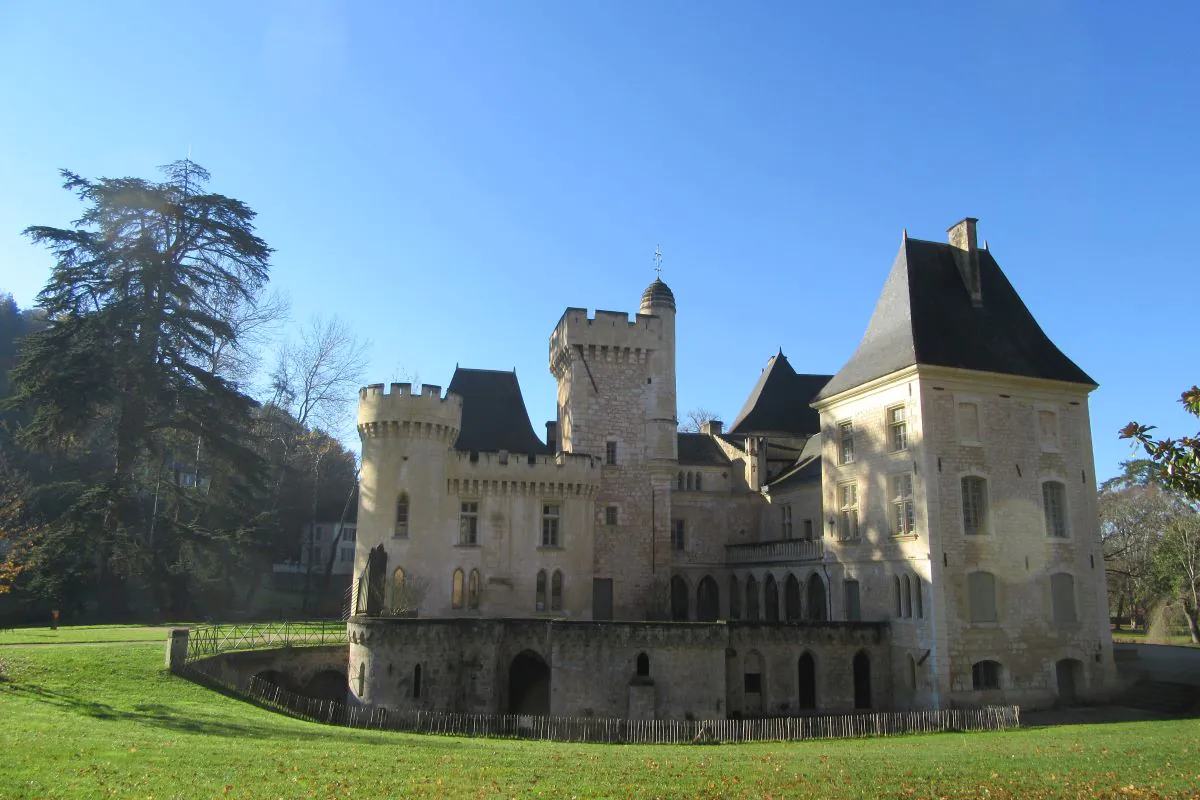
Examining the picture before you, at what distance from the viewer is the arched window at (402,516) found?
98.4 feet

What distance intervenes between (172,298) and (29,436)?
26.1 feet

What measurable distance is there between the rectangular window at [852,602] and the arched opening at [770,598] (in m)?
6.35

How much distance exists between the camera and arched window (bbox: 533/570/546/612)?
31844mm

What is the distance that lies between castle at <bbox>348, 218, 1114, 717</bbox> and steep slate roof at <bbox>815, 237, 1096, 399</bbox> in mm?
98

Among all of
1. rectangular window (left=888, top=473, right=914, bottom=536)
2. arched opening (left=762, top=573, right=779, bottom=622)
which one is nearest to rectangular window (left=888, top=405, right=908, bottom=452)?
rectangular window (left=888, top=473, right=914, bottom=536)

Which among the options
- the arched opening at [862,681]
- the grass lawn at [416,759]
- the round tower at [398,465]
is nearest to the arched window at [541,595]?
the round tower at [398,465]

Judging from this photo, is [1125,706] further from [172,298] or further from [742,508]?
[172,298]

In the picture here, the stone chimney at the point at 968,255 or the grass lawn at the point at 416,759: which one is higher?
the stone chimney at the point at 968,255

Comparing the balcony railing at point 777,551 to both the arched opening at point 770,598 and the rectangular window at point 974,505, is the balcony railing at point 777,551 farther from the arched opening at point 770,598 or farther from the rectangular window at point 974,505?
the rectangular window at point 974,505

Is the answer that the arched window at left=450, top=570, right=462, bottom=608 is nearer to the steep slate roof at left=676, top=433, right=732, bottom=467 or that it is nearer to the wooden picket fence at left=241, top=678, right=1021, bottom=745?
the wooden picket fence at left=241, top=678, right=1021, bottom=745

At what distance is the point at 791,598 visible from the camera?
35.3 metres

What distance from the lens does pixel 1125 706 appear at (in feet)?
84.1

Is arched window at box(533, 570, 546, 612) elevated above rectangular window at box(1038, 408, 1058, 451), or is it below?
below

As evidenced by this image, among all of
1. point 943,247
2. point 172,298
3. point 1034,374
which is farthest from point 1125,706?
point 172,298
